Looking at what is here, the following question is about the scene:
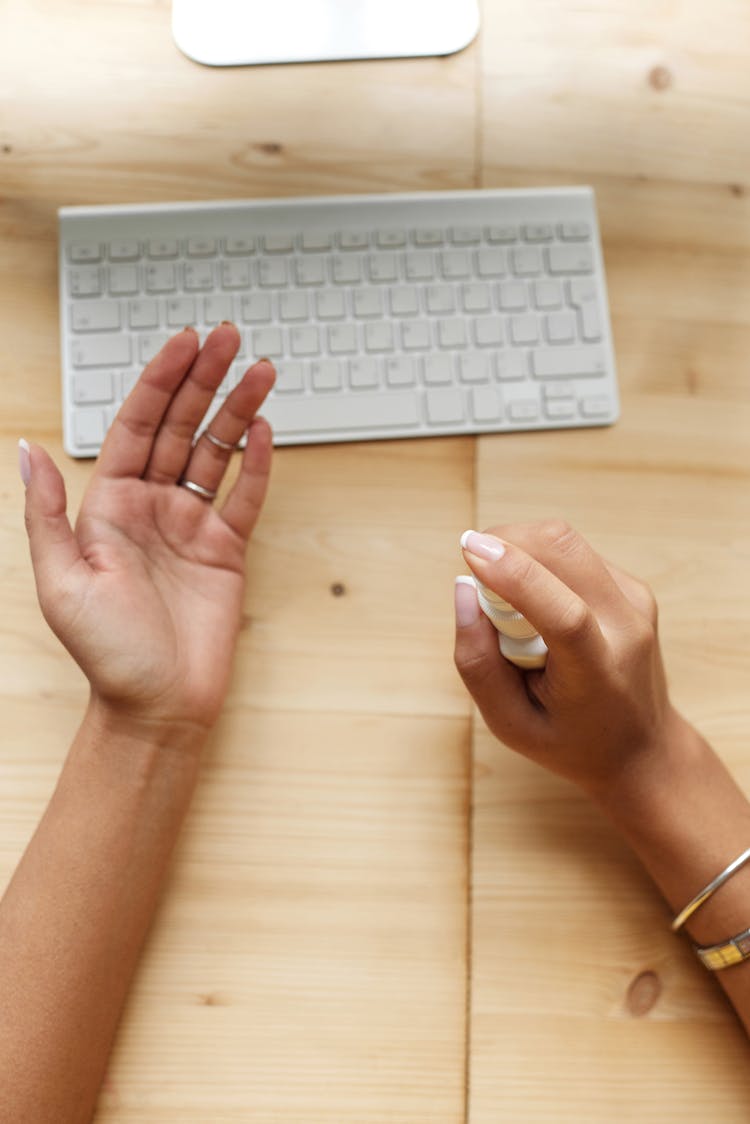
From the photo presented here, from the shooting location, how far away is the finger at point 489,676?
69 centimetres

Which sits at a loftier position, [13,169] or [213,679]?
[13,169]

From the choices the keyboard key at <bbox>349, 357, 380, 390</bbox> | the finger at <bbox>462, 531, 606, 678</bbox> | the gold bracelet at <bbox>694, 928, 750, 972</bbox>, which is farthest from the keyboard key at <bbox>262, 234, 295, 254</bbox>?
the gold bracelet at <bbox>694, 928, 750, 972</bbox>

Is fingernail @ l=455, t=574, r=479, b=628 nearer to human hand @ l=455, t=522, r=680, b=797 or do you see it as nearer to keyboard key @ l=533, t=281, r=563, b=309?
human hand @ l=455, t=522, r=680, b=797

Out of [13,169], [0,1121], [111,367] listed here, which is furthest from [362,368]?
[0,1121]

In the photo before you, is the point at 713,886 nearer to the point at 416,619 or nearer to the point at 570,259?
the point at 416,619

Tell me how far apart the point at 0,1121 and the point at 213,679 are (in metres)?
0.30

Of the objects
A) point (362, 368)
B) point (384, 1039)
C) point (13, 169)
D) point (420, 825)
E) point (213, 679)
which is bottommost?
point (384, 1039)

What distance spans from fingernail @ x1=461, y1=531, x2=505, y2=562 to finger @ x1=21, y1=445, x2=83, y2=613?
28 centimetres

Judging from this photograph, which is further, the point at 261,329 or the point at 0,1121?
the point at 261,329

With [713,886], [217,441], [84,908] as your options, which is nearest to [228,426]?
[217,441]

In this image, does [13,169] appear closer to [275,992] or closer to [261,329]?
[261,329]

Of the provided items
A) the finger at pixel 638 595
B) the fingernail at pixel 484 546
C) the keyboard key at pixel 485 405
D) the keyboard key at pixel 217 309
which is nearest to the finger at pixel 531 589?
the fingernail at pixel 484 546

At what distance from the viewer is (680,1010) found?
2.44 ft

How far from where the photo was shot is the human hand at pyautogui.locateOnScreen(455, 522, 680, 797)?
1.99 feet
